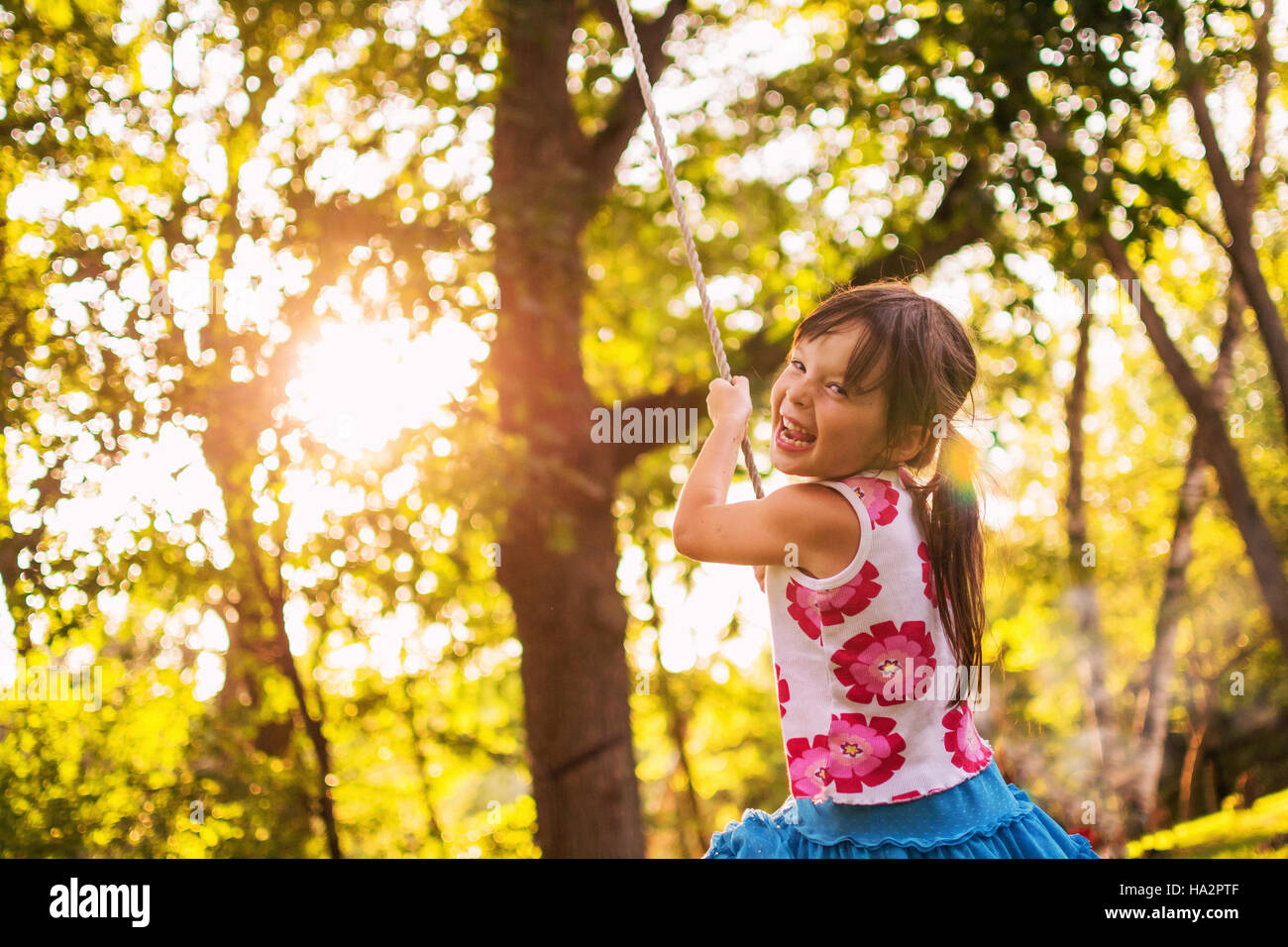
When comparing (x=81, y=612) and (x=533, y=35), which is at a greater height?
(x=533, y=35)

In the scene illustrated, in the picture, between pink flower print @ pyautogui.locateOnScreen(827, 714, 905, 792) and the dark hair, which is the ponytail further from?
pink flower print @ pyautogui.locateOnScreen(827, 714, 905, 792)

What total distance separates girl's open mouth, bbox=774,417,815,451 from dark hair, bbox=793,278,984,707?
11 cm

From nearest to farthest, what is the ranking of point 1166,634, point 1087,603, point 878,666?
point 878,666 < point 1166,634 < point 1087,603

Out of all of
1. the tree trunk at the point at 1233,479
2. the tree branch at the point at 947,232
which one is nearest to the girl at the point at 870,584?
the tree branch at the point at 947,232

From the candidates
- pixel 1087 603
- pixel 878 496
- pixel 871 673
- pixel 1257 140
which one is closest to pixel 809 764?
pixel 871 673

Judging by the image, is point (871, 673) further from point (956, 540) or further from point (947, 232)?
point (947, 232)

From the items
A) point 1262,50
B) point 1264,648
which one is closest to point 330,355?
point 1262,50

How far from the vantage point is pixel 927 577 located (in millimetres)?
1836

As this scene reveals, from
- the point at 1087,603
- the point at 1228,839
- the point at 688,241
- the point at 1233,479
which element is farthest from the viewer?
the point at 1087,603

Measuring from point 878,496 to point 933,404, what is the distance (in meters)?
0.21

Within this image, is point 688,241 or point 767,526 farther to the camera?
point 688,241

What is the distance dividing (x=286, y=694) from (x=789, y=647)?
16.1 ft
